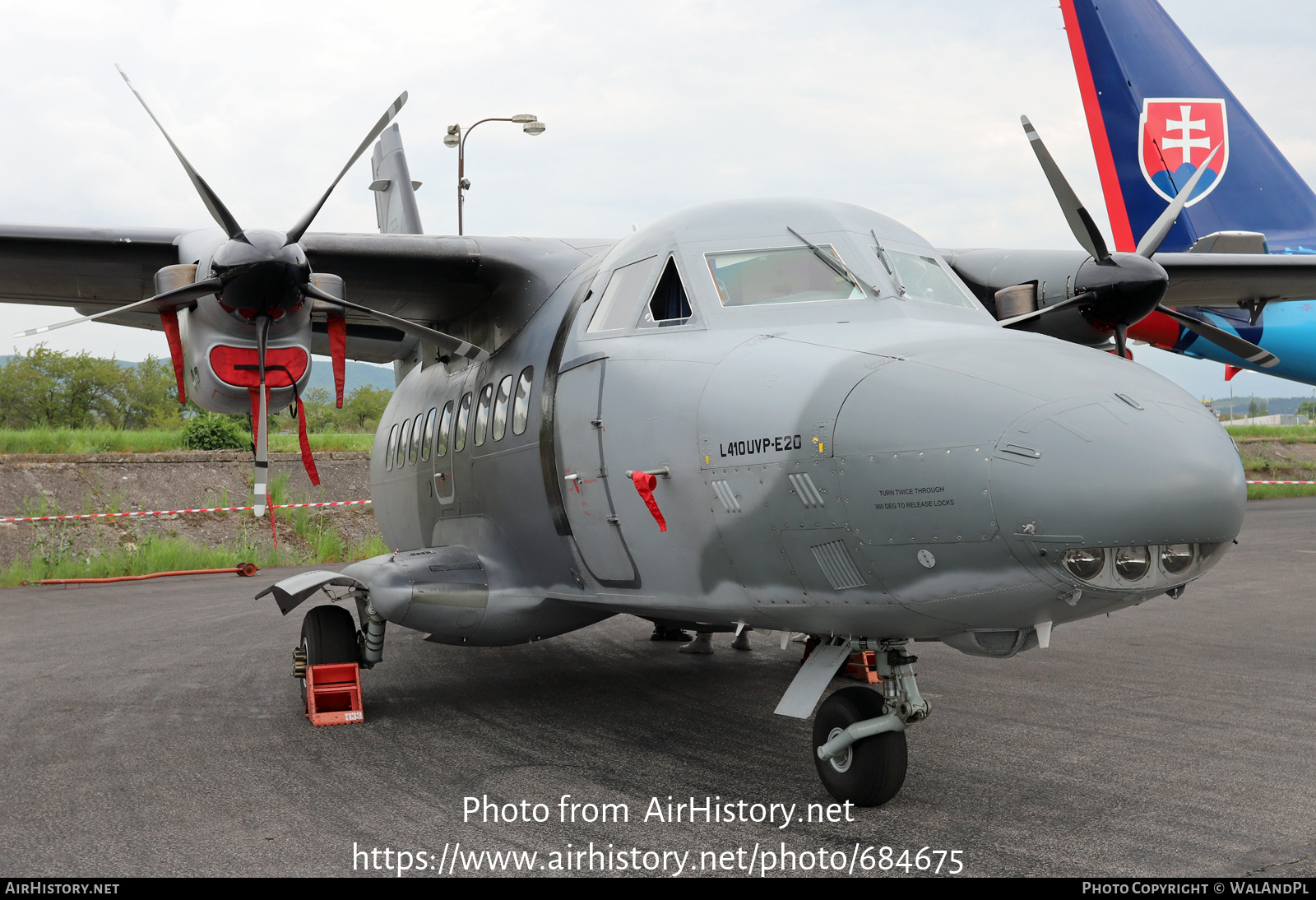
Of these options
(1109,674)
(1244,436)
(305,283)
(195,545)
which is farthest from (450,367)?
(1244,436)

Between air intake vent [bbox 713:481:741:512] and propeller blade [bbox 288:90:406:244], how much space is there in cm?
426

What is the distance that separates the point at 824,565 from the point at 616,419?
67.9 inches

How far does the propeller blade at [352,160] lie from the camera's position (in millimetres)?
7555

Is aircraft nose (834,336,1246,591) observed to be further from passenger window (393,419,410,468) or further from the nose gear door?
passenger window (393,419,410,468)

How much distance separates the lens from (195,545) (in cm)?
2131

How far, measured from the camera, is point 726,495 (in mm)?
4859

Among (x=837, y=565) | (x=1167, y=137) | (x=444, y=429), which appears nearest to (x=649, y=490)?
(x=837, y=565)

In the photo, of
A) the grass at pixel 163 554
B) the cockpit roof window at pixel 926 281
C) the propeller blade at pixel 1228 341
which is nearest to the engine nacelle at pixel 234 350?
the cockpit roof window at pixel 926 281

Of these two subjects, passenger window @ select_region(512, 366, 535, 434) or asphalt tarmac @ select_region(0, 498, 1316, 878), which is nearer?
asphalt tarmac @ select_region(0, 498, 1316, 878)

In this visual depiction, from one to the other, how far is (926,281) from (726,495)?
6.05 ft

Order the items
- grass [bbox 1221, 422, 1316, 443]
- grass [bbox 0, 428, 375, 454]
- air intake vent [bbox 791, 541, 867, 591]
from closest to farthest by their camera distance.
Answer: air intake vent [bbox 791, 541, 867, 591] → grass [bbox 0, 428, 375, 454] → grass [bbox 1221, 422, 1316, 443]

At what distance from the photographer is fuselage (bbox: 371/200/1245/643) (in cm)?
372

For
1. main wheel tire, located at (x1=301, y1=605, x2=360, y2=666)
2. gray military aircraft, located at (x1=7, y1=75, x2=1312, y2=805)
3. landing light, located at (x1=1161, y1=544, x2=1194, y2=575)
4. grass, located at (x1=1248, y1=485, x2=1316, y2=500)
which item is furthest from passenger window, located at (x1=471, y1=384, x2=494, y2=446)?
grass, located at (x1=1248, y1=485, x2=1316, y2=500)
